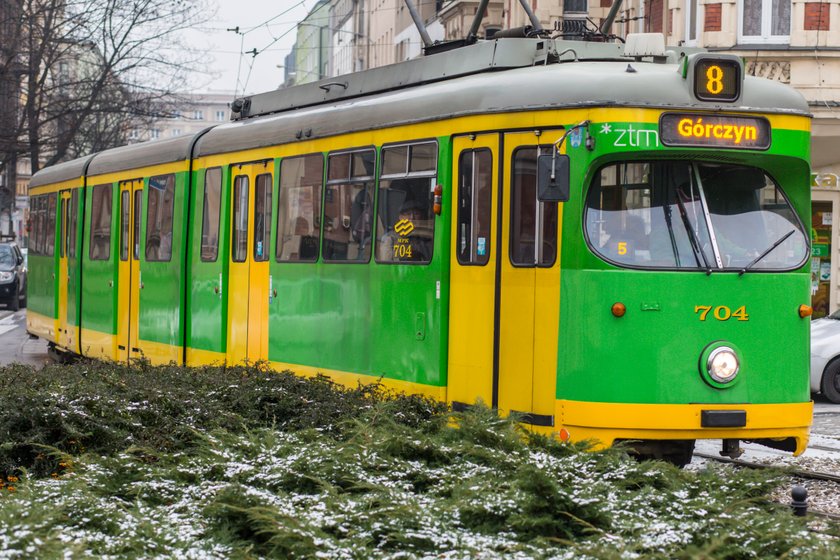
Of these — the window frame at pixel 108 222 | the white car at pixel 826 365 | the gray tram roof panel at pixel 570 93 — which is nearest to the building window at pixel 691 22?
the white car at pixel 826 365

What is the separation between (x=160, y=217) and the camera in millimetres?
17141

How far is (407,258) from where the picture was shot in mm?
11039

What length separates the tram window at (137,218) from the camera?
707 inches

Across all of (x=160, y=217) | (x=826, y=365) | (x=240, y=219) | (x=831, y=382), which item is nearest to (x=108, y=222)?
(x=160, y=217)

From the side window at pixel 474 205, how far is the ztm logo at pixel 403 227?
0.73 metres

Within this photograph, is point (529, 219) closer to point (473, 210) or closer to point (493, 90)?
point (473, 210)

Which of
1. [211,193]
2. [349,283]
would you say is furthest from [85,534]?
[211,193]

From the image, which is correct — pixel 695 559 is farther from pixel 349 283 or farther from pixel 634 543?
pixel 349 283

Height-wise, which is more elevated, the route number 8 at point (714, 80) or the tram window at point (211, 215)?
the route number 8 at point (714, 80)

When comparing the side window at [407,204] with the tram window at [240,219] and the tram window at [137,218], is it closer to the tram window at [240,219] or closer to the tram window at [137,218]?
the tram window at [240,219]

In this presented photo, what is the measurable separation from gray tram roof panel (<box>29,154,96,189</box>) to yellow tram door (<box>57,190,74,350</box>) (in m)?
0.28

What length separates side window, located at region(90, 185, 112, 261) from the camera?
19.4 metres

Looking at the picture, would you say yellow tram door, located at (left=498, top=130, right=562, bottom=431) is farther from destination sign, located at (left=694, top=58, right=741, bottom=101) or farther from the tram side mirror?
destination sign, located at (left=694, top=58, right=741, bottom=101)

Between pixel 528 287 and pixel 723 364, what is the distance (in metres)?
1.39
